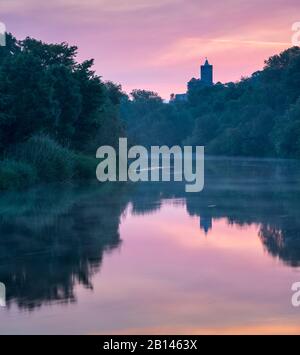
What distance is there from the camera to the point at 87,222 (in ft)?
72.1

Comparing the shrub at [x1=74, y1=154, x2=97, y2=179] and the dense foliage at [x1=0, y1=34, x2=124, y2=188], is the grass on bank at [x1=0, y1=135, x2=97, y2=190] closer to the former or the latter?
the dense foliage at [x1=0, y1=34, x2=124, y2=188]

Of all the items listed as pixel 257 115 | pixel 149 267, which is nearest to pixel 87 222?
pixel 149 267

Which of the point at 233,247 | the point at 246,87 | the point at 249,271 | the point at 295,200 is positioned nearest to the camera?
the point at 249,271

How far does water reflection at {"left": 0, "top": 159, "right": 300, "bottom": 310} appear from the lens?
545 inches

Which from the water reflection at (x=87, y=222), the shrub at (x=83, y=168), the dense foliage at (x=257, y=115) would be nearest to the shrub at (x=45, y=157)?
the shrub at (x=83, y=168)

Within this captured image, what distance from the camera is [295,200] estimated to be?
29500 mm

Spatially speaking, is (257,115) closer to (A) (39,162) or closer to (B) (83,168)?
(B) (83,168)

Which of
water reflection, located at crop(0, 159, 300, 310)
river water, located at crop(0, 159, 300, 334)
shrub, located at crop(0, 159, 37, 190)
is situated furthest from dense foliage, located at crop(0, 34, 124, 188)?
river water, located at crop(0, 159, 300, 334)

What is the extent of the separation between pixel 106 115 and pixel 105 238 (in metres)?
41.2

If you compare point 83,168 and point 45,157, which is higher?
point 45,157

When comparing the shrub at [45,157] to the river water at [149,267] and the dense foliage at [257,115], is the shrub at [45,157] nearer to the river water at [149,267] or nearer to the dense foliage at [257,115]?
the river water at [149,267]

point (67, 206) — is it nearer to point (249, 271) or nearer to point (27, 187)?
point (27, 187)

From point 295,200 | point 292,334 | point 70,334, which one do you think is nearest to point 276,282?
point 292,334

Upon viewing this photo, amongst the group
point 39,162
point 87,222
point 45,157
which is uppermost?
point 45,157
